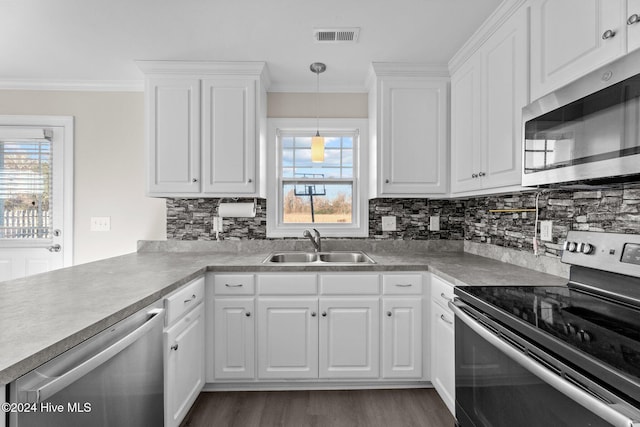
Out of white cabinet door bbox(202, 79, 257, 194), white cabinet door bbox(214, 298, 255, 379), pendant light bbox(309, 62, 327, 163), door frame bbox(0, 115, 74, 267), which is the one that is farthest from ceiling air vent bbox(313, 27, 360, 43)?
door frame bbox(0, 115, 74, 267)

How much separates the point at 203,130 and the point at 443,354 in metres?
2.18

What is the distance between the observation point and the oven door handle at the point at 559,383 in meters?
0.68

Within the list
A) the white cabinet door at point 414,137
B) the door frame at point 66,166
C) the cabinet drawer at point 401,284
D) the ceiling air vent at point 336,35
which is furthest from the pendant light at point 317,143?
the door frame at point 66,166

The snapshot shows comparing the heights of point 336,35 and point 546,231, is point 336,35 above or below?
above

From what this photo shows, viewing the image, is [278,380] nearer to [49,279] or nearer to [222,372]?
[222,372]

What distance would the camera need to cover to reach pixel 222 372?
2146 mm

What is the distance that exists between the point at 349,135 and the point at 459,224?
3.95ft

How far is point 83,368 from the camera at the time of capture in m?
0.95

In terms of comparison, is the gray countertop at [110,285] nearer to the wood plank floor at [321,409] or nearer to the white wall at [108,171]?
the white wall at [108,171]

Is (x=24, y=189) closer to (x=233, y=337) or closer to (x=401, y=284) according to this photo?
(x=233, y=337)

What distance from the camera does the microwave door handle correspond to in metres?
0.80

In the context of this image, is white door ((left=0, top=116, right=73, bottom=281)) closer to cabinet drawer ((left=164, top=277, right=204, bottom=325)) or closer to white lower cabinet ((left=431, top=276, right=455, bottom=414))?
cabinet drawer ((left=164, top=277, right=204, bottom=325))

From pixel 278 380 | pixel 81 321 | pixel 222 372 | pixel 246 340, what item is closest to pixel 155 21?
pixel 81 321

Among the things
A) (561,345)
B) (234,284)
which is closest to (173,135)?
(234,284)
